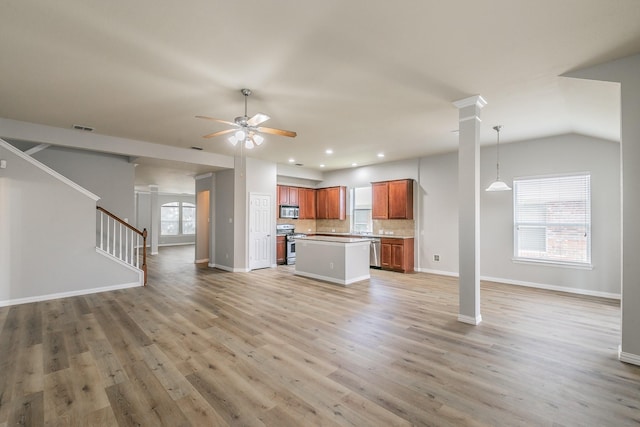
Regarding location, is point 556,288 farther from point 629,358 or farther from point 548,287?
point 629,358

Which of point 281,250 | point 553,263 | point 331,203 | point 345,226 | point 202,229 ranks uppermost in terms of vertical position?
point 331,203

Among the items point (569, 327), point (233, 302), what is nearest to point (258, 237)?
point (233, 302)

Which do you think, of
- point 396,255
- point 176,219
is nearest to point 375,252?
point 396,255

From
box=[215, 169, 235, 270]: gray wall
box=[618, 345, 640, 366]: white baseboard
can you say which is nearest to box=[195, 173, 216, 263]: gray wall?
box=[215, 169, 235, 270]: gray wall

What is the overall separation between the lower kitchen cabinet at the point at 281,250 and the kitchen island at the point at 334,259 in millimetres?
1640

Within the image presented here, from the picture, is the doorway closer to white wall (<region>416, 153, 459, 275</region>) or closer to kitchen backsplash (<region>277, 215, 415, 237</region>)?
kitchen backsplash (<region>277, 215, 415, 237</region>)

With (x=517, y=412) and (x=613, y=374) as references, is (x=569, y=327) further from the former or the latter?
(x=517, y=412)

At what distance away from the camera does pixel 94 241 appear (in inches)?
205

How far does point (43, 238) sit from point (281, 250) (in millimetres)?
5053

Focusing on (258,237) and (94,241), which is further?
(258,237)

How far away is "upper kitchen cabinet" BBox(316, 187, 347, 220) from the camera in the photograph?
29.4 ft

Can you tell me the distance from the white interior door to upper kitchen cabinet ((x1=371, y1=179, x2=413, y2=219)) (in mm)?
2931

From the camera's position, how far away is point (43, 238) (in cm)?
472

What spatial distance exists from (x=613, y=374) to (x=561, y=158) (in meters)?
4.21
